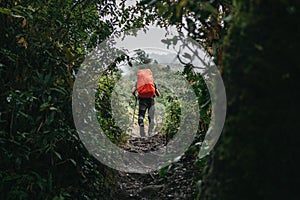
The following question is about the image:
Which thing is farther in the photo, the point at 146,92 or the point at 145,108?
the point at 145,108

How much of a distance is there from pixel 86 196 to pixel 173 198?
3.39 feet

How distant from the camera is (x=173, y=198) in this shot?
3619mm

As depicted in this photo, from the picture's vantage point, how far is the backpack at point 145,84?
5.66m

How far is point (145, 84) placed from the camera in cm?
601

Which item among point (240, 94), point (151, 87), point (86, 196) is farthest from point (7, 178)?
point (151, 87)

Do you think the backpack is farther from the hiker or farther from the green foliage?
the green foliage

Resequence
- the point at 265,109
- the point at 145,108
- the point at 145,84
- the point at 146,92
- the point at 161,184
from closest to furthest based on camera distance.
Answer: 1. the point at 265,109
2. the point at 161,184
3. the point at 145,84
4. the point at 146,92
5. the point at 145,108

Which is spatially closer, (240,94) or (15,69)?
(240,94)

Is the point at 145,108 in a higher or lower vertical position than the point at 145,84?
lower

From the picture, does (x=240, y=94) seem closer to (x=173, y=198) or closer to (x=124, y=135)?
(x=173, y=198)

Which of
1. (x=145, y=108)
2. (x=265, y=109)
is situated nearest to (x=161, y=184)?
(x=145, y=108)

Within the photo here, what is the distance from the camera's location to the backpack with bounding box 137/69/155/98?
5660 mm

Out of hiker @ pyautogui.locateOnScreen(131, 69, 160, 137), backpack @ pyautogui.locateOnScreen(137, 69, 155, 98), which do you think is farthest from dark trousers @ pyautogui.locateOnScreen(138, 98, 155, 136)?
backpack @ pyautogui.locateOnScreen(137, 69, 155, 98)

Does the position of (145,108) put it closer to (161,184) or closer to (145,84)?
(145,84)
